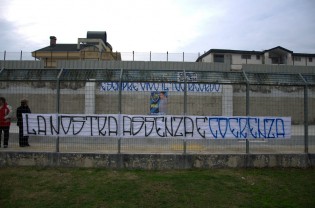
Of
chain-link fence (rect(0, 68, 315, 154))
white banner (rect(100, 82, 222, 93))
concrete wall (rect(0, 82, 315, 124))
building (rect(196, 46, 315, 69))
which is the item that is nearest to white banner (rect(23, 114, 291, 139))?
chain-link fence (rect(0, 68, 315, 154))

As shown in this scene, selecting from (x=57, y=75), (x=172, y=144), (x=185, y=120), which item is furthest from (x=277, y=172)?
(x=57, y=75)

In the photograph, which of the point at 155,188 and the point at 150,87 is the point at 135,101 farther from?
the point at 155,188

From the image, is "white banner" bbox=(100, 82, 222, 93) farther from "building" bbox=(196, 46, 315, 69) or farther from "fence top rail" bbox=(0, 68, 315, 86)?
"building" bbox=(196, 46, 315, 69)

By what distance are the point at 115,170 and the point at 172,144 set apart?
2709 mm

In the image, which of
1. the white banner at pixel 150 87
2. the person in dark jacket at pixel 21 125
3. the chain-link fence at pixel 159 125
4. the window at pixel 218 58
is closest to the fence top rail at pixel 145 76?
the chain-link fence at pixel 159 125

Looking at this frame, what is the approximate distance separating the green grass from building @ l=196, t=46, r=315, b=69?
105 ft

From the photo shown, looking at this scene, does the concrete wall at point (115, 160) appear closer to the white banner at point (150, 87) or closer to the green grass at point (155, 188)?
the green grass at point (155, 188)

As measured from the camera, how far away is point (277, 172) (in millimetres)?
7109

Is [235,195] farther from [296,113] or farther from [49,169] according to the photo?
[296,113]

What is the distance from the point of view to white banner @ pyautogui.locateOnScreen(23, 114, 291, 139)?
25.0 ft

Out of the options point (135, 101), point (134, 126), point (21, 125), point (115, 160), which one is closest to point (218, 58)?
point (135, 101)

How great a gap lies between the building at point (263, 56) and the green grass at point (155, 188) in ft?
105

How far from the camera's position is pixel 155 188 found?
5.76 metres

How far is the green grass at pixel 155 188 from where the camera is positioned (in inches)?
201
